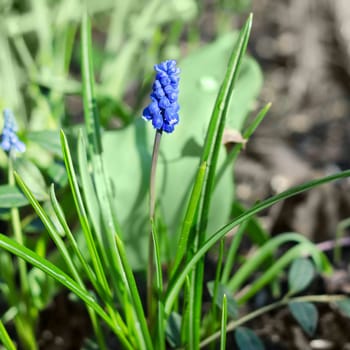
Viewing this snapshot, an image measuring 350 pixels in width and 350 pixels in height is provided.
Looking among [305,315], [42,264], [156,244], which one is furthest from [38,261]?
[305,315]

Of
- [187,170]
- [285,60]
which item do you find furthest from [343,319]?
→ [285,60]

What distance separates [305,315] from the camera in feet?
2.51

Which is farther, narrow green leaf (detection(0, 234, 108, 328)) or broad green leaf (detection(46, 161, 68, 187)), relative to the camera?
broad green leaf (detection(46, 161, 68, 187))

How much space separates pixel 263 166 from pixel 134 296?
2.37 feet

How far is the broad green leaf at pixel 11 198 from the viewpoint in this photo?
2.36 ft

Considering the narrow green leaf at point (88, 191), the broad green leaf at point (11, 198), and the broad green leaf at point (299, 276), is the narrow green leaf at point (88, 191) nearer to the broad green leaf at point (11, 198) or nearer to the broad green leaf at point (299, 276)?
the broad green leaf at point (11, 198)

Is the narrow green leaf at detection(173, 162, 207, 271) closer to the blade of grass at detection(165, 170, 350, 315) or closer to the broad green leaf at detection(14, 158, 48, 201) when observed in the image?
the blade of grass at detection(165, 170, 350, 315)

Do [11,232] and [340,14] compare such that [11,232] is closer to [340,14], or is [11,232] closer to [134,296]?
[134,296]

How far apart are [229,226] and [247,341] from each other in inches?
7.9

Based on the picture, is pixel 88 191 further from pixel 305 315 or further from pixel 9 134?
pixel 305 315

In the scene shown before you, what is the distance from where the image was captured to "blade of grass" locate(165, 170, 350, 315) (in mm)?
609

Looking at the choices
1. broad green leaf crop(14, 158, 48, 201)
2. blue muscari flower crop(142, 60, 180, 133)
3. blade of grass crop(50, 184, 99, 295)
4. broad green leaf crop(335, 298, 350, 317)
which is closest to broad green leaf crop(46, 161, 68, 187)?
broad green leaf crop(14, 158, 48, 201)

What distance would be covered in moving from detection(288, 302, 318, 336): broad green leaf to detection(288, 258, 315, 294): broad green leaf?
26 mm

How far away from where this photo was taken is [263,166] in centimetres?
133
